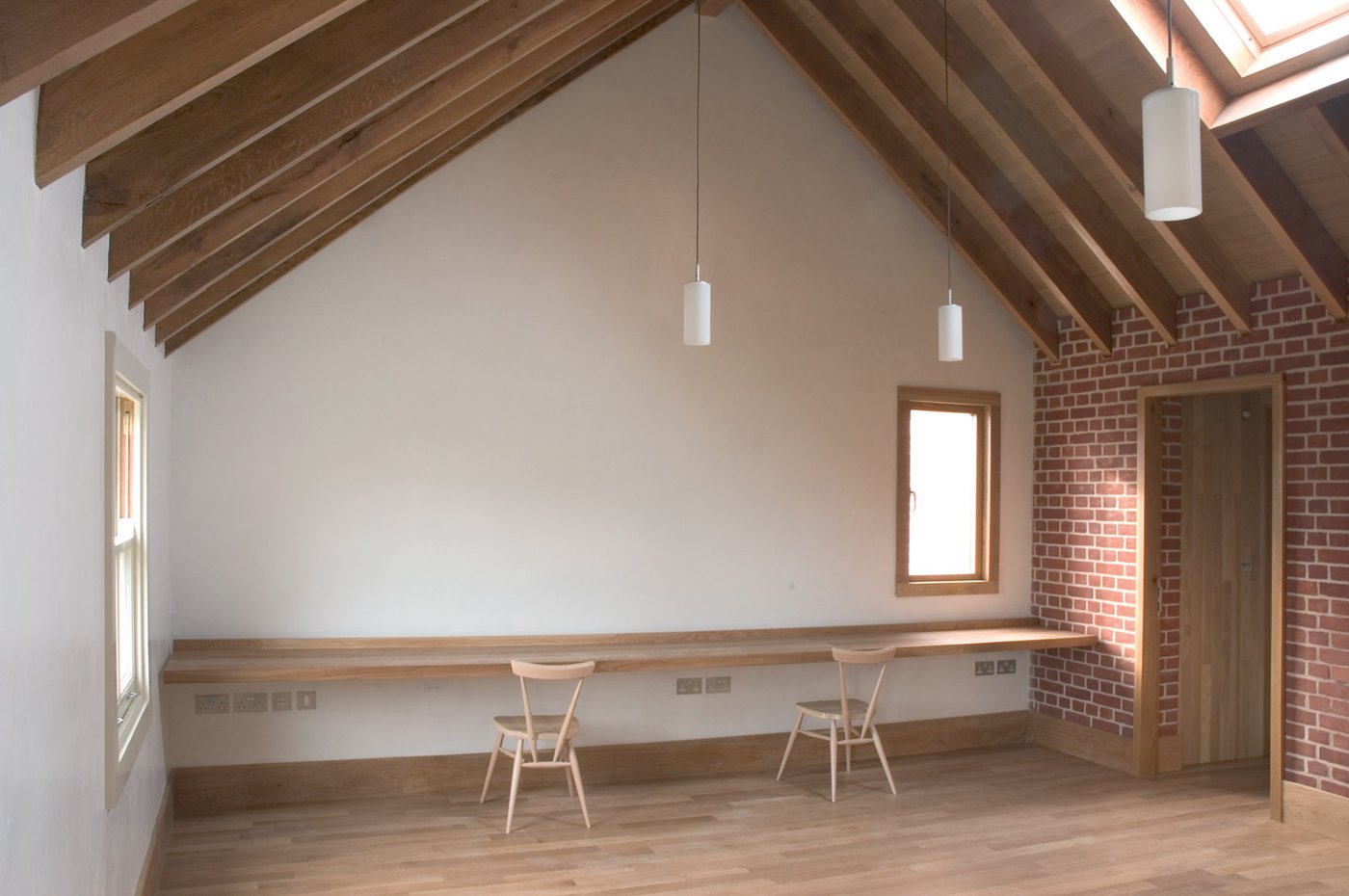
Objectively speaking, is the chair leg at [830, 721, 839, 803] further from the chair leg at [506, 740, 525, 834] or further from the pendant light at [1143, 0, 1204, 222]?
the pendant light at [1143, 0, 1204, 222]

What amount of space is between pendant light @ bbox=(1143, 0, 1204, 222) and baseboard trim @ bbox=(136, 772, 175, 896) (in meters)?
3.64

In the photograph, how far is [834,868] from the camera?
14.6ft

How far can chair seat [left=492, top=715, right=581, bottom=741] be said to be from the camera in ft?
16.1

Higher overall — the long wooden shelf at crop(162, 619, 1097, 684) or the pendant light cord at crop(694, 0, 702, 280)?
the pendant light cord at crop(694, 0, 702, 280)

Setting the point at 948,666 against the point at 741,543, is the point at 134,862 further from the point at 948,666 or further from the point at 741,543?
the point at 948,666

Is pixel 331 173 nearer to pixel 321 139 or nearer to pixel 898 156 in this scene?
pixel 321 139

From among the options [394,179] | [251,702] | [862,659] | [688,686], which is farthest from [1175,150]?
[251,702]

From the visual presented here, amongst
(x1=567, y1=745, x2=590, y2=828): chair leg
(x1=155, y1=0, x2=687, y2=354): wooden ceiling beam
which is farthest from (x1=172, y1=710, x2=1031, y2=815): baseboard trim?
(x1=155, y1=0, x2=687, y2=354): wooden ceiling beam

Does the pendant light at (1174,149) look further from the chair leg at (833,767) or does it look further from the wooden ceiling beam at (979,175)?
the chair leg at (833,767)

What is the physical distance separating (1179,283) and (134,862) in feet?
17.5

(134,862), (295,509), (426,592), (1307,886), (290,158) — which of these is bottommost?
(1307,886)

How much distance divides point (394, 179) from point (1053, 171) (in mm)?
3067

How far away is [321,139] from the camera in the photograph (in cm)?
275

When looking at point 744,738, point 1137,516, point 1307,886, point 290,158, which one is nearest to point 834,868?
point 744,738
